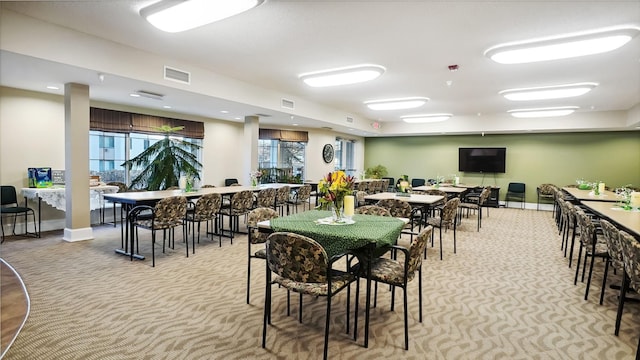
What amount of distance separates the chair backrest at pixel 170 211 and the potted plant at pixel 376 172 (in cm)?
885

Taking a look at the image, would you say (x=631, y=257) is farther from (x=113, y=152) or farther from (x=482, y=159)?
(x=482, y=159)

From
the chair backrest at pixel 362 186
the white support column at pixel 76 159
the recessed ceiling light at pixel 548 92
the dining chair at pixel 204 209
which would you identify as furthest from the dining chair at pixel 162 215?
the recessed ceiling light at pixel 548 92

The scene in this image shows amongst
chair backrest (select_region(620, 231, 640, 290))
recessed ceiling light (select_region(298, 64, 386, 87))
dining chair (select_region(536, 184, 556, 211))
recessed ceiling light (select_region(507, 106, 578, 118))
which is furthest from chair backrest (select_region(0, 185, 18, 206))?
dining chair (select_region(536, 184, 556, 211))

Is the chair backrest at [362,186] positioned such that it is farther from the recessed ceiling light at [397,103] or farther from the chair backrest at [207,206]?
the chair backrest at [207,206]

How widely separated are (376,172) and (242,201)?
25.9 ft

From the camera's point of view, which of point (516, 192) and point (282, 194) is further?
point (516, 192)

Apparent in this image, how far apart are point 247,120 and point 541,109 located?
7367 millimetres

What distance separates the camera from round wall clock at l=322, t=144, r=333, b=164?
451 inches

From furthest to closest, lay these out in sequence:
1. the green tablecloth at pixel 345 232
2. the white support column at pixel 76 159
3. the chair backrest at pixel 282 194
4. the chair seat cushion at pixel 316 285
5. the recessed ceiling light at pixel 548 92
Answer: the chair backrest at pixel 282 194 → the recessed ceiling light at pixel 548 92 → the white support column at pixel 76 159 → the green tablecloth at pixel 345 232 → the chair seat cushion at pixel 316 285

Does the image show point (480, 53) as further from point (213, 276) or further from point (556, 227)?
point (556, 227)

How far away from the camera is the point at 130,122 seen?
7.41m

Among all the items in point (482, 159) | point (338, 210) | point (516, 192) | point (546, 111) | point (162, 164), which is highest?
point (546, 111)

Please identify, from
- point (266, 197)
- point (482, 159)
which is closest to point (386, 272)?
point (266, 197)

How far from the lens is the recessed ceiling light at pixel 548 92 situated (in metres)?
6.17
